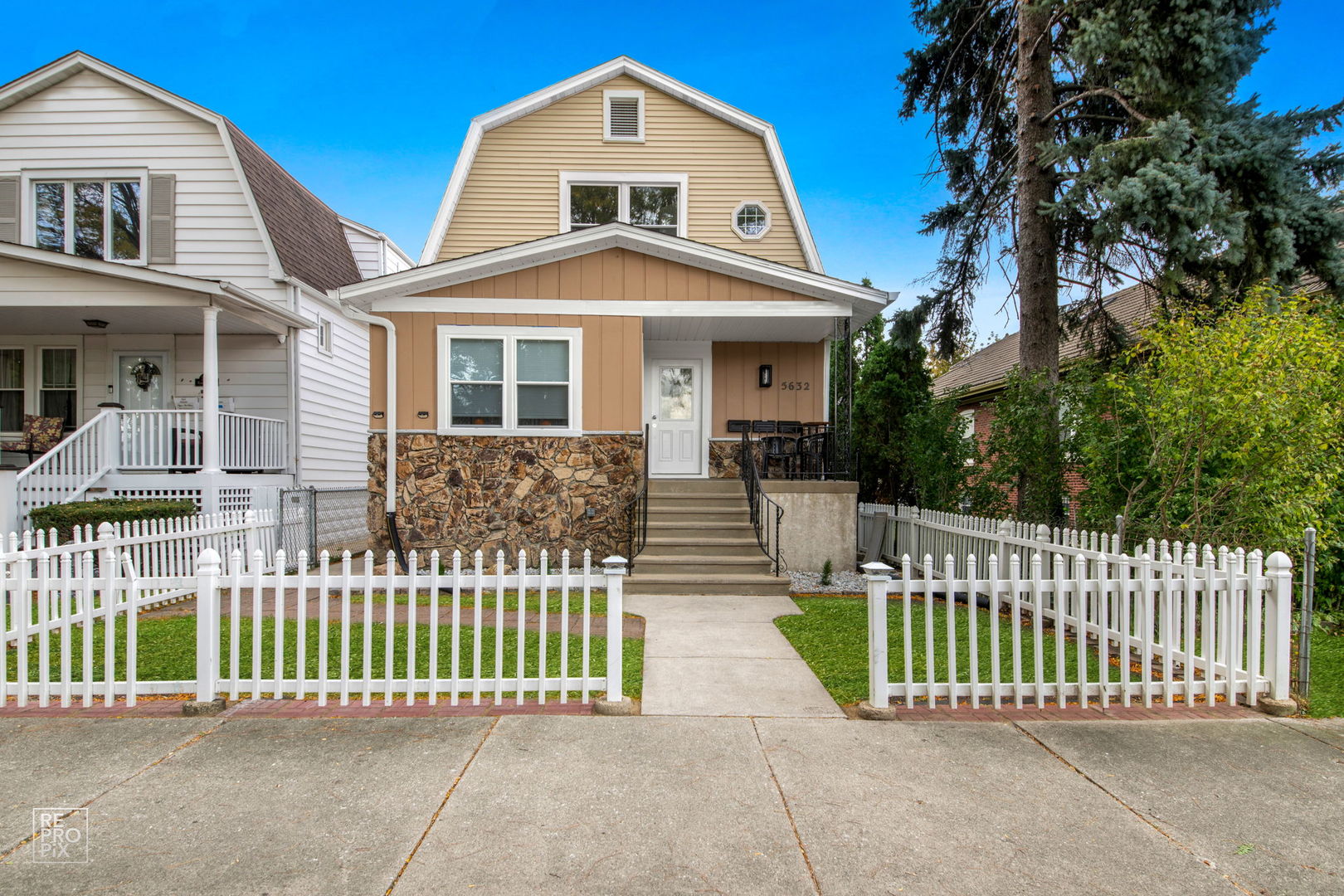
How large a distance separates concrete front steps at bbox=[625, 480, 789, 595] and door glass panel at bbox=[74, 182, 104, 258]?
416 inches

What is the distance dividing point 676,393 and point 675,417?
41cm

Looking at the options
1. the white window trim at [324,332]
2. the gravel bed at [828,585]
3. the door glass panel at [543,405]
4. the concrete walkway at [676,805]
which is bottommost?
the gravel bed at [828,585]

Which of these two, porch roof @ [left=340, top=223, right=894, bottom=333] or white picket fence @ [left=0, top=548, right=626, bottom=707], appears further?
porch roof @ [left=340, top=223, right=894, bottom=333]

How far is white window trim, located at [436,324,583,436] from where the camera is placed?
10195 millimetres

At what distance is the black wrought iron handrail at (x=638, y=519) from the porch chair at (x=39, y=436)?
8852 mm

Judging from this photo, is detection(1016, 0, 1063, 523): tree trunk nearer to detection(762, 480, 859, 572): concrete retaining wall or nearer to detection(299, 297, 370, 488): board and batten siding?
detection(762, 480, 859, 572): concrete retaining wall

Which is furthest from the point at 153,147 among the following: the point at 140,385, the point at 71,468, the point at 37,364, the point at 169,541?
the point at 169,541

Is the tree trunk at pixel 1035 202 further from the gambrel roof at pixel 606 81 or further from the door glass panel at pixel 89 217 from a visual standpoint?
the door glass panel at pixel 89 217

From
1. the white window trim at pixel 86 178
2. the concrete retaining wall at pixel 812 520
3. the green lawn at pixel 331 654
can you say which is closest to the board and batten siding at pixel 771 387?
the concrete retaining wall at pixel 812 520

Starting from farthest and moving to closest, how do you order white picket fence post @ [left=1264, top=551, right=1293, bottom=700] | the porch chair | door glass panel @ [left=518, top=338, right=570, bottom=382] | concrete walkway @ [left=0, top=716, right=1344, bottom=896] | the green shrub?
the porch chair, door glass panel @ [left=518, top=338, right=570, bottom=382], the green shrub, white picket fence post @ [left=1264, top=551, right=1293, bottom=700], concrete walkway @ [left=0, top=716, right=1344, bottom=896]

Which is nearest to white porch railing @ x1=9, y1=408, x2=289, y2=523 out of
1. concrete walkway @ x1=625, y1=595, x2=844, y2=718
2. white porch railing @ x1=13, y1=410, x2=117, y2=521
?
white porch railing @ x1=13, y1=410, x2=117, y2=521

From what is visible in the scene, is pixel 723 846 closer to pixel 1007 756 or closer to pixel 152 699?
pixel 1007 756

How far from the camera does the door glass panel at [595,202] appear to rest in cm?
1308

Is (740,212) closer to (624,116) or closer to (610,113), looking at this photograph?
(624,116)
